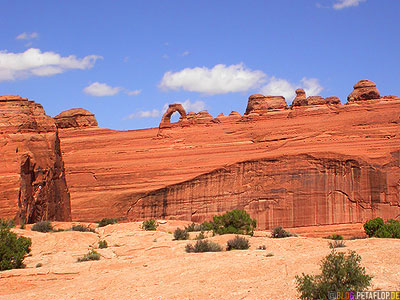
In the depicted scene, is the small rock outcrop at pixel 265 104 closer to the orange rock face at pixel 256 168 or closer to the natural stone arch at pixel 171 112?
the orange rock face at pixel 256 168

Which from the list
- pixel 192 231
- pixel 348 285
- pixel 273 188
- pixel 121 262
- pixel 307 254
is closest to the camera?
pixel 348 285

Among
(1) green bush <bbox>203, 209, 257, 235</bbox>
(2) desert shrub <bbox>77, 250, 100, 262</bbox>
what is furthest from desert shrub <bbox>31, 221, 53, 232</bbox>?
(1) green bush <bbox>203, 209, 257, 235</bbox>

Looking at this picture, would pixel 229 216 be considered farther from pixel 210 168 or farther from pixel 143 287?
pixel 210 168

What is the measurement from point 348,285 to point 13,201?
15336 millimetres

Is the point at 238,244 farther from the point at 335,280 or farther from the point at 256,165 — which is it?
the point at 256,165

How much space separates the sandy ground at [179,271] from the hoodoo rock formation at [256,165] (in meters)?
14.6

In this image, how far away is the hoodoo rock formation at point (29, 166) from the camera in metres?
21.3

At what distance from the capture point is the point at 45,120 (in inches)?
992

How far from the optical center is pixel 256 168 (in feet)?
105

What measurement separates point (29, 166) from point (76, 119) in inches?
664

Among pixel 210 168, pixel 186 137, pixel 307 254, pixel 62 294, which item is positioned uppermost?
pixel 186 137

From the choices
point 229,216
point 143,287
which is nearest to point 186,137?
point 229,216

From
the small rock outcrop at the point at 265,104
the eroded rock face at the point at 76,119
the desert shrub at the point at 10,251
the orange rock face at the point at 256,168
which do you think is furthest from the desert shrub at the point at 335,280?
the eroded rock face at the point at 76,119

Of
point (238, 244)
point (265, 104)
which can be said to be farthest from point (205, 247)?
point (265, 104)
